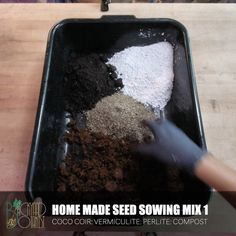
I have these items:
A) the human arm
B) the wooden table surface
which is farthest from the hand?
the wooden table surface

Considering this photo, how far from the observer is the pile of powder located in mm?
752

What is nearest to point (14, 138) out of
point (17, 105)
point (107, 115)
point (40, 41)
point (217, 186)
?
point (17, 105)

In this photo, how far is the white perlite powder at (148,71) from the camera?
82 centimetres

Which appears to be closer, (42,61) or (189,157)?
(189,157)

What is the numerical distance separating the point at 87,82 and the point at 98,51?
0.13 m

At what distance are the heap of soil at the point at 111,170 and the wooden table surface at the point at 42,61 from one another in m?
0.11

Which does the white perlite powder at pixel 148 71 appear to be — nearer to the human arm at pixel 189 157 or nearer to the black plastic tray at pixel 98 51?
the black plastic tray at pixel 98 51

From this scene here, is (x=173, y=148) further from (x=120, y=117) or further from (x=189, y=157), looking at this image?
(x=120, y=117)

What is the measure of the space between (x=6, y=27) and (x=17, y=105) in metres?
0.30

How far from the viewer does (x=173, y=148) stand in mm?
593

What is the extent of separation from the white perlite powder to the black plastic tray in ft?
0.07

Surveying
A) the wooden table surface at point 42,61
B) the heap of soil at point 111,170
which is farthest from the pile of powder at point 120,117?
the wooden table surface at point 42,61

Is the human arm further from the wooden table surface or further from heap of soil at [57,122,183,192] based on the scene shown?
the wooden table surface

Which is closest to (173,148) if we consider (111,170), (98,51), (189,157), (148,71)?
(189,157)
